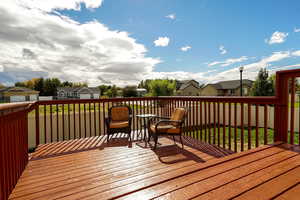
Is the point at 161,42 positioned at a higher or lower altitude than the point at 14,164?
higher

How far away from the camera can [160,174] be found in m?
1.96

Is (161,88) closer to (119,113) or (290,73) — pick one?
(119,113)

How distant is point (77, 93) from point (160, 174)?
45.4 meters

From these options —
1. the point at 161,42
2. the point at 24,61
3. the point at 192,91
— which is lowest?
the point at 192,91

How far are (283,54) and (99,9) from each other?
19291mm

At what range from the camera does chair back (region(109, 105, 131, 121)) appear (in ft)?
14.0

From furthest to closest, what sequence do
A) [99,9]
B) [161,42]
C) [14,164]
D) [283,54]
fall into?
[283,54] → [161,42] → [99,9] → [14,164]

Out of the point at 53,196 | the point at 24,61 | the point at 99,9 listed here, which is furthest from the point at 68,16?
the point at 24,61


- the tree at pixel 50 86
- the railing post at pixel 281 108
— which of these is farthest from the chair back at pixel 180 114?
the tree at pixel 50 86

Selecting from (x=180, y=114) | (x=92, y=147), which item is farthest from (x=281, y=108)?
(x=92, y=147)

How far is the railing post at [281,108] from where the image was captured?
7.18 feet

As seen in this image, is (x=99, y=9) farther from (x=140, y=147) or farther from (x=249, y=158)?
(x=249, y=158)

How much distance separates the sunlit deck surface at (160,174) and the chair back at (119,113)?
1.28m

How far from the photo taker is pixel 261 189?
3.85ft
